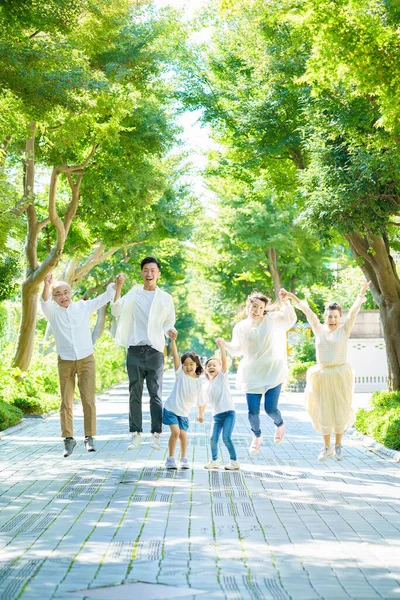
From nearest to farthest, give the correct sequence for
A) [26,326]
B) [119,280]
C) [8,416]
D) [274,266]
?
[119,280]
[8,416]
[26,326]
[274,266]

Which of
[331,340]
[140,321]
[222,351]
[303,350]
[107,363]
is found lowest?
[222,351]

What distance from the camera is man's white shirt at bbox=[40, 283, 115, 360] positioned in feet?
39.1

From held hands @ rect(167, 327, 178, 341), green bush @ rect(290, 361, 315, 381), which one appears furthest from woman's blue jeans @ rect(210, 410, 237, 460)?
green bush @ rect(290, 361, 315, 381)

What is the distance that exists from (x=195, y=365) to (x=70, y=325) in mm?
1759

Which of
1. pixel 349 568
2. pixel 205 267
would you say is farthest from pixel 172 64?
pixel 205 267

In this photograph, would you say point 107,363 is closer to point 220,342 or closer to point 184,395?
Answer: point 184,395

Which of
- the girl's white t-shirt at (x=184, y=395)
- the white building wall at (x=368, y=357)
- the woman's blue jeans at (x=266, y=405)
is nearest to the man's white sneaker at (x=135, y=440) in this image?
the girl's white t-shirt at (x=184, y=395)

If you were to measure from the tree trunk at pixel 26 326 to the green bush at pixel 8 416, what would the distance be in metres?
4.18

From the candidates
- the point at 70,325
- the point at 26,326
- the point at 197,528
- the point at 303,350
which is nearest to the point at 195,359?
the point at 70,325

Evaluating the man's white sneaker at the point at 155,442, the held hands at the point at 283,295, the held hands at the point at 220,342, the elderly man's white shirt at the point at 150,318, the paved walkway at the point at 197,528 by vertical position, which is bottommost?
the paved walkway at the point at 197,528

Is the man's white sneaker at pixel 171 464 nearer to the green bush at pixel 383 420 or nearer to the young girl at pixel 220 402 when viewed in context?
the young girl at pixel 220 402

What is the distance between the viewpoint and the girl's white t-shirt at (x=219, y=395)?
10985 mm

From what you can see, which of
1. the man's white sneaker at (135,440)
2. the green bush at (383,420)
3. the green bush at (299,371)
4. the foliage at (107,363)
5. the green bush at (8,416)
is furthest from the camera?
the green bush at (299,371)

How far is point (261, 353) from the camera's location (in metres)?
11.6
